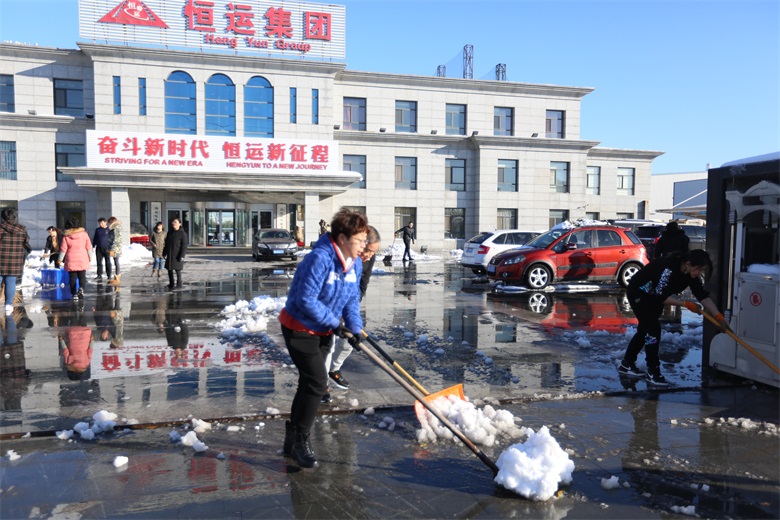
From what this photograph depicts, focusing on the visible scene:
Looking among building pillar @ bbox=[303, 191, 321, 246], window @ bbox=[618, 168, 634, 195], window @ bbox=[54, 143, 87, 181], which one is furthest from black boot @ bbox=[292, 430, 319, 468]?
window @ bbox=[618, 168, 634, 195]

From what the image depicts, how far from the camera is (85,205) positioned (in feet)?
103

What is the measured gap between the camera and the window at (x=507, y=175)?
120ft

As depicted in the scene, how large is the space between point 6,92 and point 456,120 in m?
26.5

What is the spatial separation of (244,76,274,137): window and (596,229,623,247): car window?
2264 centimetres

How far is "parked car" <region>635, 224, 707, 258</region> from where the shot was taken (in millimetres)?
20184

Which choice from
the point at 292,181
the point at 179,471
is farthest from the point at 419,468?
the point at 292,181

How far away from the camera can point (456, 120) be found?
1453 inches

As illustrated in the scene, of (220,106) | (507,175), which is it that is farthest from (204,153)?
(507,175)

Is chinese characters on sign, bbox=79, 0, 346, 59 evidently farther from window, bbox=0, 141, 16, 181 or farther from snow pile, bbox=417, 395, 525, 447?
snow pile, bbox=417, 395, 525, 447

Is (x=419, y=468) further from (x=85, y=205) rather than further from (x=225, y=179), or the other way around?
(x=85, y=205)

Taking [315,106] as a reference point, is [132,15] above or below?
above

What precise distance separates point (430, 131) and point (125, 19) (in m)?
18.8

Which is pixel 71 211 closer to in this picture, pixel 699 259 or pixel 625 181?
pixel 699 259

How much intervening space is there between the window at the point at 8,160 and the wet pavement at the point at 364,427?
26.3 m
